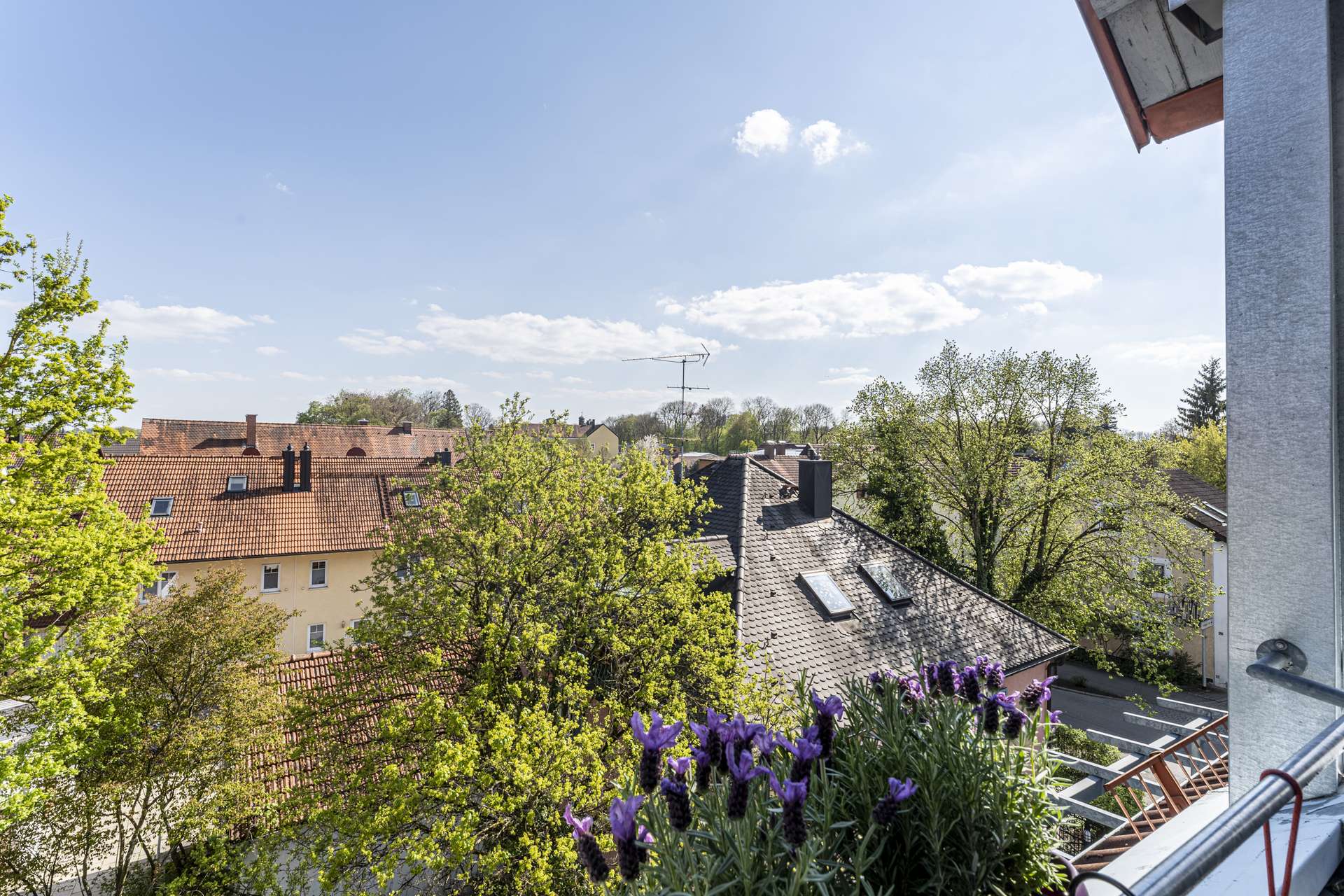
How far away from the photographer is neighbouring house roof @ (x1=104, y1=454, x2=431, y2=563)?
18266 millimetres

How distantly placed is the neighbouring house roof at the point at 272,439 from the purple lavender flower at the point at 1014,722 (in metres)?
37.5

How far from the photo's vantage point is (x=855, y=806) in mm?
1918

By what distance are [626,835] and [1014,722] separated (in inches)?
54.6

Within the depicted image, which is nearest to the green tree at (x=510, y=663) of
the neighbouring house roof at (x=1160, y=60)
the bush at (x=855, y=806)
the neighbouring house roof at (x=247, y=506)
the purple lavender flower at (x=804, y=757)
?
the bush at (x=855, y=806)

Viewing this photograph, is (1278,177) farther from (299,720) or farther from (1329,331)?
(299,720)

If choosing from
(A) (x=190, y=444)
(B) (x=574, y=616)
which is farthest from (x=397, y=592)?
(A) (x=190, y=444)

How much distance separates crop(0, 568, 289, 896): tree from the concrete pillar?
962cm

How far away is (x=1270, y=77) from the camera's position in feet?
7.09

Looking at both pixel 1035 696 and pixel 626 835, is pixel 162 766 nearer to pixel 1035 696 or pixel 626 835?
pixel 626 835

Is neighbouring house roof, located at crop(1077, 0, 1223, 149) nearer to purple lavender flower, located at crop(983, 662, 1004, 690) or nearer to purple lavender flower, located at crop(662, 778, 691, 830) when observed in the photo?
purple lavender flower, located at crop(983, 662, 1004, 690)

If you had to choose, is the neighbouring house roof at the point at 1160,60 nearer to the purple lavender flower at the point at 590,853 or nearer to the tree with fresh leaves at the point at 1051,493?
the purple lavender flower at the point at 590,853

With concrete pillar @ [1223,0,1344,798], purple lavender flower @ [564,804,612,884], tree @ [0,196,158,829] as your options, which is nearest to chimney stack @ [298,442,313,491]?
tree @ [0,196,158,829]

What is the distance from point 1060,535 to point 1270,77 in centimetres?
1553

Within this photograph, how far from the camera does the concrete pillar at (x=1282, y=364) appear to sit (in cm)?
196
